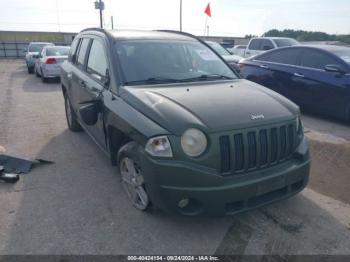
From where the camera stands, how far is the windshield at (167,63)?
146 inches

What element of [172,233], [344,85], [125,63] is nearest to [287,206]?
[172,233]

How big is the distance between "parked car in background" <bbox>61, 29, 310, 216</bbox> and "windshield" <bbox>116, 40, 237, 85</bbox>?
13mm

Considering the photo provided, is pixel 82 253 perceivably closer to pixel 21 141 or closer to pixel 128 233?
pixel 128 233

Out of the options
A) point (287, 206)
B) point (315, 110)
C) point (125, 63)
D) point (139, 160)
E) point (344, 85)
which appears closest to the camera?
point (139, 160)

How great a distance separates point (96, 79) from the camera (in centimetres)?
415

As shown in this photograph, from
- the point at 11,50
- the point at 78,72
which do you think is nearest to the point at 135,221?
the point at 78,72

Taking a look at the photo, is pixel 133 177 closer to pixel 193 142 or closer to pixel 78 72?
pixel 193 142

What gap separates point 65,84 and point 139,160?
373 cm

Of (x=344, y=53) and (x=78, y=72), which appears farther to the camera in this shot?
(x=344, y=53)

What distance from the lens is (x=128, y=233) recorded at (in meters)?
3.05

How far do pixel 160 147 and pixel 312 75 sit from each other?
5062mm

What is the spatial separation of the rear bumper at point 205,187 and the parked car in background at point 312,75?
4.02 m

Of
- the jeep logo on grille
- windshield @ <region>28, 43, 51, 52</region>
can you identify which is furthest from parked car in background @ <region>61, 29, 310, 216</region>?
windshield @ <region>28, 43, 51, 52</region>

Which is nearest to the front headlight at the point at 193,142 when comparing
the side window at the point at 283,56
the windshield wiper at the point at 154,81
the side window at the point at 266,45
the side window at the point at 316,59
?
the windshield wiper at the point at 154,81
